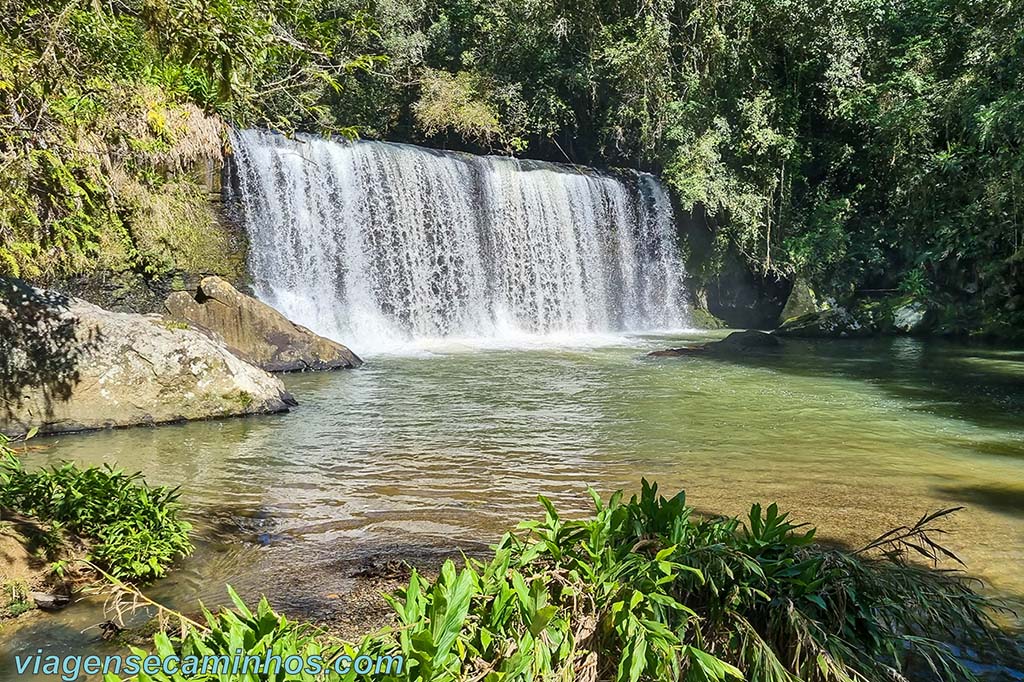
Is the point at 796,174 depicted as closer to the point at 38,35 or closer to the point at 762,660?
the point at 38,35

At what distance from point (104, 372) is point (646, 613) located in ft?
25.7

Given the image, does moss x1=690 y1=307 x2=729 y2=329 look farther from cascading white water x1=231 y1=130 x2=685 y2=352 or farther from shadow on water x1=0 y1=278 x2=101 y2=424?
shadow on water x1=0 y1=278 x2=101 y2=424

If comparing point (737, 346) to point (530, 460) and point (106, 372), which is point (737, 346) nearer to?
point (530, 460)

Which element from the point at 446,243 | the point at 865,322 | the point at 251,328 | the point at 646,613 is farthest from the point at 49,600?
the point at 865,322

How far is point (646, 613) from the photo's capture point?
7.34 ft

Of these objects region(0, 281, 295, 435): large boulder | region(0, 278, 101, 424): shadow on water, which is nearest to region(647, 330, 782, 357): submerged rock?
region(0, 281, 295, 435): large boulder

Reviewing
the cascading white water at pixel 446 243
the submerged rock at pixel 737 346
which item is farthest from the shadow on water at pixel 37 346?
the submerged rock at pixel 737 346

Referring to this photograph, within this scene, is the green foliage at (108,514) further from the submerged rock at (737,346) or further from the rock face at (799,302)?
the rock face at (799,302)

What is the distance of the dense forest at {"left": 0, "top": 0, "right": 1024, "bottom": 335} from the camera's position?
4.93 meters

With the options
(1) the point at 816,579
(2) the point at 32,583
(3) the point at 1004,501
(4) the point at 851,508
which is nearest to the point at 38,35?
(2) the point at 32,583

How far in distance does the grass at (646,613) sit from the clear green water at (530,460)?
5.63 feet

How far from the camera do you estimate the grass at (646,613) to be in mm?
2027

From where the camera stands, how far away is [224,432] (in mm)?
8352

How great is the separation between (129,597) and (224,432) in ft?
15.5
